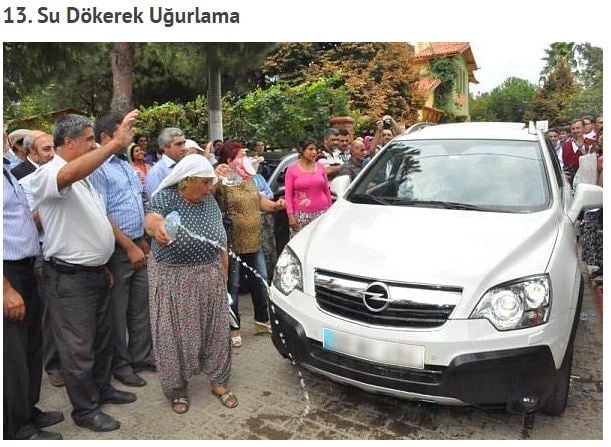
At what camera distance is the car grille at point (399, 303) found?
103 inches

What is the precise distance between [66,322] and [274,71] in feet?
59.7

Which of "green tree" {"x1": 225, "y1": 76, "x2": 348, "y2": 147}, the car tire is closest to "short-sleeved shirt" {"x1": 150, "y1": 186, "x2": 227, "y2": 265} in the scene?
the car tire

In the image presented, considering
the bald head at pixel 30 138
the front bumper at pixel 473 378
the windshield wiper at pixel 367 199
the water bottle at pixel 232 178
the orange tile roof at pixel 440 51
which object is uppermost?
the orange tile roof at pixel 440 51

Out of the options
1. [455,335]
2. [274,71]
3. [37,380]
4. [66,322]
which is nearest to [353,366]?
[455,335]

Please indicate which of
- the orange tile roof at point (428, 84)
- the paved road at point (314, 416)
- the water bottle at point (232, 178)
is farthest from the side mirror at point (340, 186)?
the orange tile roof at point (428, 84)

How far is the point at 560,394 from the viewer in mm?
2943

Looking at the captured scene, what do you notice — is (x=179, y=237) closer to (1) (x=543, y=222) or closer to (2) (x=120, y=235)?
(2) (x=120, y=235)

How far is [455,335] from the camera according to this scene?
258 cm

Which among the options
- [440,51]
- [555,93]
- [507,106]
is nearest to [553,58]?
[507,106]

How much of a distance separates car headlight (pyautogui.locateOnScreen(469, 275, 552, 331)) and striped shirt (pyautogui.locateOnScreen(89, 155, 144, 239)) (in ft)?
7.65

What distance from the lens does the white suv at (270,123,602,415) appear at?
8.52 ft

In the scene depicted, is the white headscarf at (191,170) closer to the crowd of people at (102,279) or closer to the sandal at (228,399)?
the crowd of people at (102,279)

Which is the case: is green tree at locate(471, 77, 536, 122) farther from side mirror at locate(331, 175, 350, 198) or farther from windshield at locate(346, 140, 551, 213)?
side mirror at locate(331, 175, 350, 198)

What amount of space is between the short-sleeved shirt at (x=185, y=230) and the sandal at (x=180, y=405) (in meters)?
0.86
